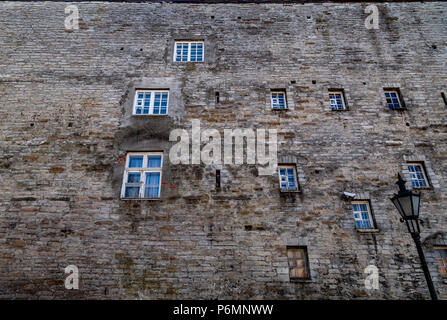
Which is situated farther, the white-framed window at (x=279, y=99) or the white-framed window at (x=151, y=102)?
the white-framed window at (x=279, y=99)

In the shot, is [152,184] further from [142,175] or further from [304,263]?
[304,263]

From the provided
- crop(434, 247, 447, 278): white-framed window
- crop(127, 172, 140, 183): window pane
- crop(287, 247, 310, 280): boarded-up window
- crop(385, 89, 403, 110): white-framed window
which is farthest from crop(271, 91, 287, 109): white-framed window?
crop(434, 247, 447, 278): white-framed window

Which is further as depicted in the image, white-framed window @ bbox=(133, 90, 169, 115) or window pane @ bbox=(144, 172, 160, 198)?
white-framed window @ bbox=(133, 90, 169, 115)

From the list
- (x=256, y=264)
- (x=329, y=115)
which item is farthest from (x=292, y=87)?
(x=256, y=264)

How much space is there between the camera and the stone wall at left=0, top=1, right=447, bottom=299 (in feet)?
25.5

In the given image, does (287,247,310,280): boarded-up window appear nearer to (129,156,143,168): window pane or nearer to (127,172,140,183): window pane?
(127,172,140,183): window pane

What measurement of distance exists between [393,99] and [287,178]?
559 cm

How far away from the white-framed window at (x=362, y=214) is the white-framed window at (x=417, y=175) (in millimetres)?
1898

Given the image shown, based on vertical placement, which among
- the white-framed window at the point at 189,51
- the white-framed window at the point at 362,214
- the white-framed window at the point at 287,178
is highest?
the white-framed window at the point at 189,51

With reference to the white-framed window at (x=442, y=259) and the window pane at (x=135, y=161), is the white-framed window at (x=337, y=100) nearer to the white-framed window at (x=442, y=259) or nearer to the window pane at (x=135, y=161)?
the white-framed window at (x=442, y=259)

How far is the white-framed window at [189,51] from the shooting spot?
1142 centimetres

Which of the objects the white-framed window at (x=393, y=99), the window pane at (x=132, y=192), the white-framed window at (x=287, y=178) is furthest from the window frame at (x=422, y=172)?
the window pane at (x=132, y=192)

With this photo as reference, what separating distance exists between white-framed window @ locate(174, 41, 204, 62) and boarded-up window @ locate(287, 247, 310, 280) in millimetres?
8198

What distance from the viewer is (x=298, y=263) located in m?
8.01
